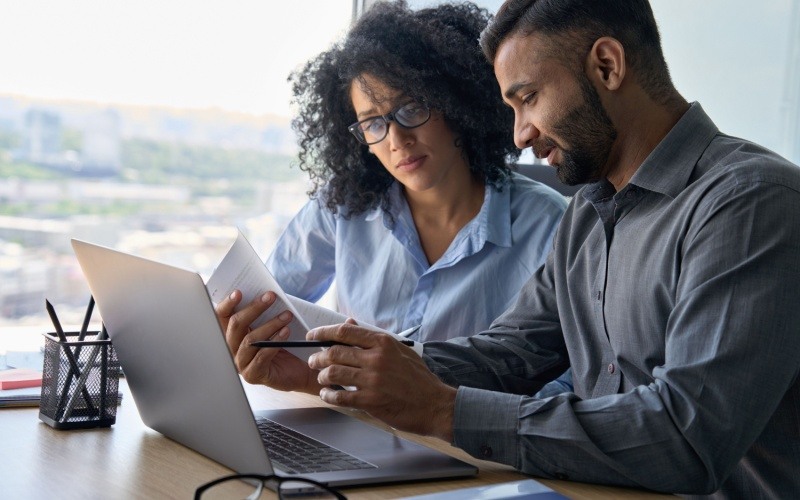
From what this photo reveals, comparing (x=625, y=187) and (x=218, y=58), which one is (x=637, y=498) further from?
(x=218, y=58)

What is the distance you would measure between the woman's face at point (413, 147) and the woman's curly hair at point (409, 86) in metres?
0.02

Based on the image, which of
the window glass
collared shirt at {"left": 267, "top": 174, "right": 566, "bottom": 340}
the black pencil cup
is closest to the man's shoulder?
collared shirt at {"left": 267, "top": 174, "right": 566, "bottom": 340}

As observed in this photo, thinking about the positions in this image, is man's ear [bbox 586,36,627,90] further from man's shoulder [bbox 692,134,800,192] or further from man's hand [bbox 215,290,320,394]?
man's hand [bbox 215,290,320,394]

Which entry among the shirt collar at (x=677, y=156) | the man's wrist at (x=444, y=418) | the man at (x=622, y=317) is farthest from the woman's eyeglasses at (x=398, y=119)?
the man's wrist at (x=444, y=418)

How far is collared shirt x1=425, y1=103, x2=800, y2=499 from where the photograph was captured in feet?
3.44

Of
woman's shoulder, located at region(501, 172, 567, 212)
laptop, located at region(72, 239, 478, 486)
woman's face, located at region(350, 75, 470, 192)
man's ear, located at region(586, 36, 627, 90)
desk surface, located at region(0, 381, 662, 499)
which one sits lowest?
desk surface, located at region(0, 381, 662, 499)

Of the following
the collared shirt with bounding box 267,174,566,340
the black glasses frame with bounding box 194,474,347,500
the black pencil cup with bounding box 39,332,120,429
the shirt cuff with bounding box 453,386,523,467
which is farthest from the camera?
the collared shirt with bounding box 267,174,566,340

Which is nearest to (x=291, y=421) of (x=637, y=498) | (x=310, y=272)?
(x=637, y=498)

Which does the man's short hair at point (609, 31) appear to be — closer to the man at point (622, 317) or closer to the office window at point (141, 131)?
the man at point (622, 317)

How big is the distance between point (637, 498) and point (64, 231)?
2104 millimetres

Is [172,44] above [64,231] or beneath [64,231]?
above

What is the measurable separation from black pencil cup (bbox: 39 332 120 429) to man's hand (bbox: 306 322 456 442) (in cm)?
31

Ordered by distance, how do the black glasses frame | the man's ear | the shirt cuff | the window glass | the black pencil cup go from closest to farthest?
1. the black glasses frame
2. the shirt cuff
3. the black pencil cup
4. the man's ear
5. the window glass

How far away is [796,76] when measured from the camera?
233 cm
